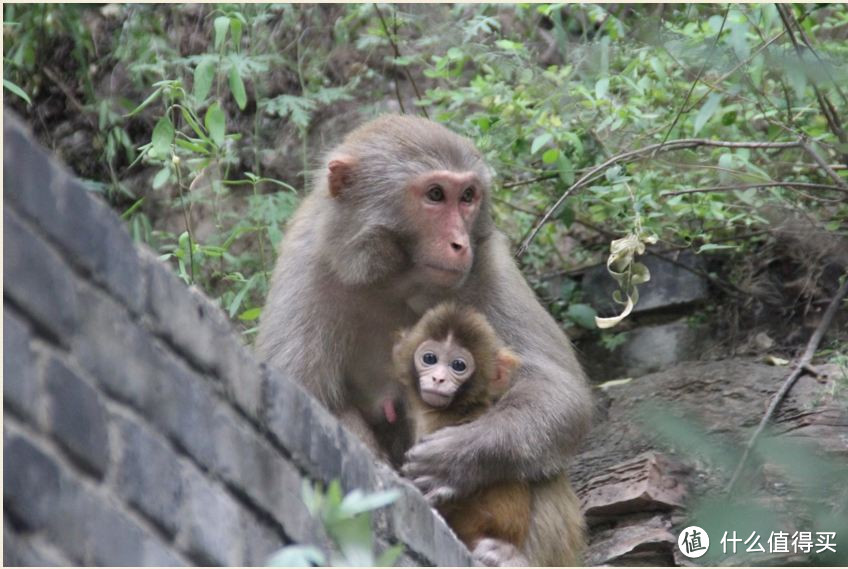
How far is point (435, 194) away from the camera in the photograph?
19.9 feet

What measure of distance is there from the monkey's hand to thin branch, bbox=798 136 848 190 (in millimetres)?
2721

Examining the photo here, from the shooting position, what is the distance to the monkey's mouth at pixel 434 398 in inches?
220

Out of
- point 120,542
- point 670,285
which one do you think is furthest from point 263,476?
point 670,285

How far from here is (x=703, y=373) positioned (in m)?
8.04

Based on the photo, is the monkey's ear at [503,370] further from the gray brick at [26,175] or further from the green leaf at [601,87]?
the gray brick at [26,175]

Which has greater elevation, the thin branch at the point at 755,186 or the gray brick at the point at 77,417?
the gray brick at the point at 77,417

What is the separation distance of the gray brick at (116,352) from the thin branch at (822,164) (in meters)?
4.79

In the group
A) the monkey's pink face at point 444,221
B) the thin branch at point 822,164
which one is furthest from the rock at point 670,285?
the monkey's pink face at point 444,221

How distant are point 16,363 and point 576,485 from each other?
5253 mm

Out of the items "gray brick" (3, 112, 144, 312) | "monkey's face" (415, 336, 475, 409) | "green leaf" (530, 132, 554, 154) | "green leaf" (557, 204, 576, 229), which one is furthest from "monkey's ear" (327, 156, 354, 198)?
"gray brick" (3, 112, 144, 312)

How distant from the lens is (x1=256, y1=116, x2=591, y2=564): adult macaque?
5945 mm

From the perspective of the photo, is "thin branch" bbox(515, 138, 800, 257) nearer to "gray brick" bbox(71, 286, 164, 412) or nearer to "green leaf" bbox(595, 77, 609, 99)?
"green leaf" bbox(595, 77, 609, 99)

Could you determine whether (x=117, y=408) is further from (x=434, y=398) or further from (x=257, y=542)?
(x=434, y=398)

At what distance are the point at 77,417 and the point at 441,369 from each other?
9.45 ft
